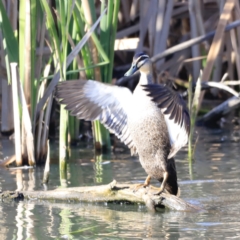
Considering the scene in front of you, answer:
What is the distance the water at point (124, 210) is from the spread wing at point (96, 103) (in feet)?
2.18

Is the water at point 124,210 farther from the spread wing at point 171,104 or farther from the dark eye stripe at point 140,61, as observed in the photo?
the dark eye stripe at point 140,61

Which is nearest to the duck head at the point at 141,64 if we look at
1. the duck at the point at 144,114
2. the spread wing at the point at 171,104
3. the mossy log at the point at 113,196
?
the duck at the point at 144,114

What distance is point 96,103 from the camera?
5.91 meters

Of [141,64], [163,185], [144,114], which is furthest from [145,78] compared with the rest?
[163,185]

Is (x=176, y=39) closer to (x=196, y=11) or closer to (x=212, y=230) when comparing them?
(x=196, y=11)

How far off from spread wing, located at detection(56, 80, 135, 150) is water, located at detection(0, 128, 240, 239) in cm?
67

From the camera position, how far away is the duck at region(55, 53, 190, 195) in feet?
16.3

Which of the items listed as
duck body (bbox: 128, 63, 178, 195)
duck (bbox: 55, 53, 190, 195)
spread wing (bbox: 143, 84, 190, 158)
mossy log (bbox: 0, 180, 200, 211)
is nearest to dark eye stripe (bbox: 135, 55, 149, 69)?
duck (bbox: 55, 53, 190, 195)

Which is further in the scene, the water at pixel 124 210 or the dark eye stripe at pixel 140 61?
the dark eye stripe at pixel 140 61

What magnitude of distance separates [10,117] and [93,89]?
284 cm

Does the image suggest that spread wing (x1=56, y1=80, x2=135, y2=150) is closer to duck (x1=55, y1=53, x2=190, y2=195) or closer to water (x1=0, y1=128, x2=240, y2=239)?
duck (x1=55, y1=53, x2=190, y2=195)

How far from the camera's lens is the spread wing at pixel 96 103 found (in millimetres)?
5793

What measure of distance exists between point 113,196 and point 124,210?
0.15 metres

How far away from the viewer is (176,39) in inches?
417
